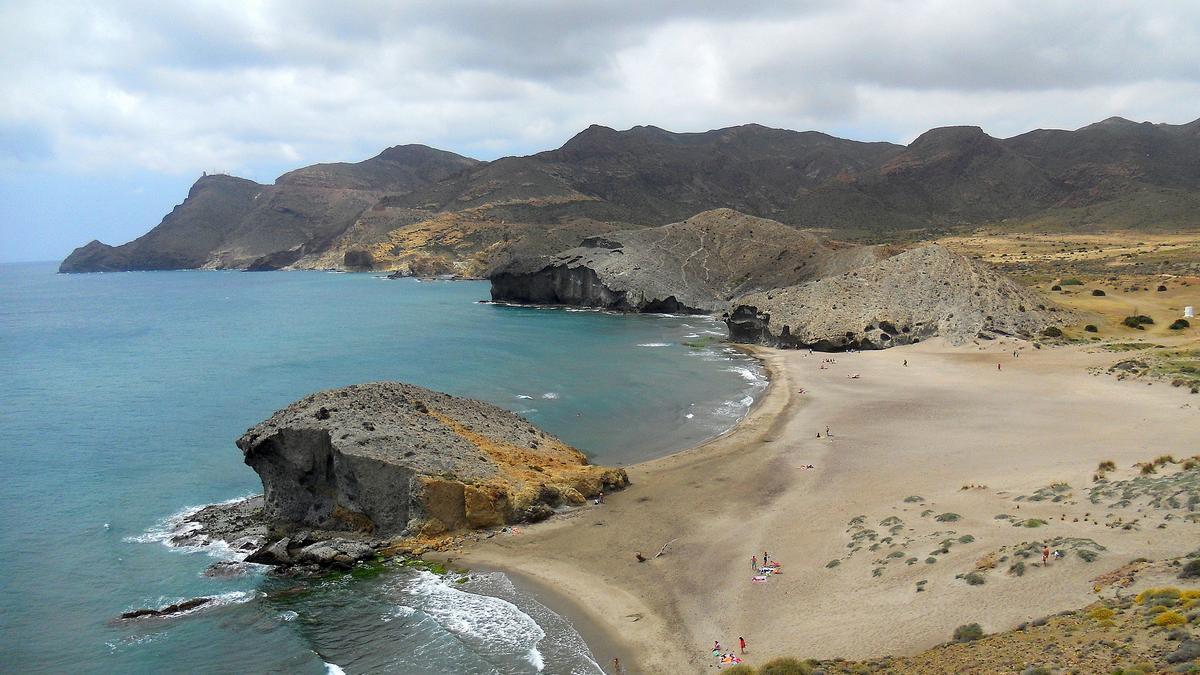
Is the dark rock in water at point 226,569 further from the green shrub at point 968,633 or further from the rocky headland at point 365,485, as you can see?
the green shrub at point 968,633

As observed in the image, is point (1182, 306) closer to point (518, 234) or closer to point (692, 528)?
point (692, 528)

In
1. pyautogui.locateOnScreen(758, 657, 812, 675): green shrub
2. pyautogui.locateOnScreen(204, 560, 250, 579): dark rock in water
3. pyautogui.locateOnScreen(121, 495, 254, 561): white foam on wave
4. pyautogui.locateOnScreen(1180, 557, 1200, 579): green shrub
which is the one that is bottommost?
pyautogui.locateOnScreen(204, 560, 250, 579): dark rock in water

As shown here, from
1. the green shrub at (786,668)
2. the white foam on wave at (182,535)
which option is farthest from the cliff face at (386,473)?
the green shrub at (786,668)

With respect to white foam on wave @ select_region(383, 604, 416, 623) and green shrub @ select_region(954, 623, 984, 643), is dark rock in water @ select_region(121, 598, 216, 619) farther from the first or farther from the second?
green shrub @ select_region(954, 623, 984, 643)

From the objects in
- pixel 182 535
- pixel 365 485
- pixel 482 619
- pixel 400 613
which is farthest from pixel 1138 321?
pixel 182 535

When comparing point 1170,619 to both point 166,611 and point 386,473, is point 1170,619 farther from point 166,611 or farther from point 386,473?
point 166,611

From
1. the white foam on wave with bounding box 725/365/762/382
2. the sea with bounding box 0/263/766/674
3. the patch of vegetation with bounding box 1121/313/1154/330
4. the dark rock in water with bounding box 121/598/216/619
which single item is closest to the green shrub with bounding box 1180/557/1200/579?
the sea with bounding box 0/263/766/674
